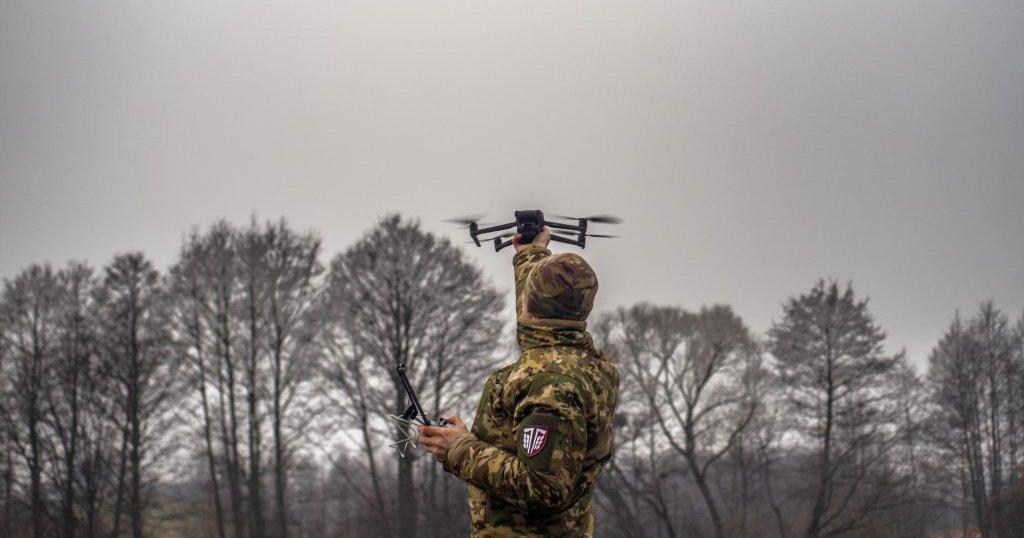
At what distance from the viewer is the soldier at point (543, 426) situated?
2959 millimetres

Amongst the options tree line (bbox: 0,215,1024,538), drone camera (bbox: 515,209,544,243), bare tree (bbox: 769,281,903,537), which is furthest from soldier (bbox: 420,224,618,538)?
bare tree (bbox: 769,281,903,537)

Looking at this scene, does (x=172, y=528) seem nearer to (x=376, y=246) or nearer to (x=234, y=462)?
(x=234, y=462)

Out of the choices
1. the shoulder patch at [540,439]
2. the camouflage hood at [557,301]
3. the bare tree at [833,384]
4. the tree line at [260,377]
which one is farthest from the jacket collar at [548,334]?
the bare tree at [833,384]

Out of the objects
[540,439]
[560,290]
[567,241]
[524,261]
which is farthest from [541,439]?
[567,241]

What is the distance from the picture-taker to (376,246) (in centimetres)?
2728

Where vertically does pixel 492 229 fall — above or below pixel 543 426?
above

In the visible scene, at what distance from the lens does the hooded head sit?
334 centimetres

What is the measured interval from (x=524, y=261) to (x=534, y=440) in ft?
4.00

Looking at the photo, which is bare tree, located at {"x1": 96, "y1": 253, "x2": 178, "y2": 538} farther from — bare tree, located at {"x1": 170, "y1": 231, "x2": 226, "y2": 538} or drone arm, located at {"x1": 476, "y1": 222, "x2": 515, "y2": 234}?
drone arm, located at {"x1": 476, "y1": 222, "x2": 515, "y2": 234}

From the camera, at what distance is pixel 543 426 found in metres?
2.94

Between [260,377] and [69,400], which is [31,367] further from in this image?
[260,377]

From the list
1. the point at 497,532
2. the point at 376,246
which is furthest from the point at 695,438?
the point at 497,532

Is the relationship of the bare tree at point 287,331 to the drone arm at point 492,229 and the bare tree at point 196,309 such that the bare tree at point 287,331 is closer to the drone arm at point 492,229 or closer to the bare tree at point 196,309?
the bare tree at point 196,309

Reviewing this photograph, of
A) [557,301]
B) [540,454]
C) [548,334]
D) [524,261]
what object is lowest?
[540,454]
